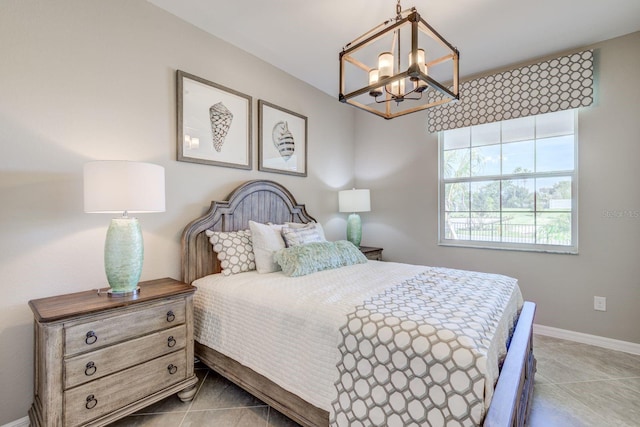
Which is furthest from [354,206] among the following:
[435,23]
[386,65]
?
[386,65]

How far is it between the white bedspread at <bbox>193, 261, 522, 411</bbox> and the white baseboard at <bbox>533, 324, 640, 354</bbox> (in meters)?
1.33

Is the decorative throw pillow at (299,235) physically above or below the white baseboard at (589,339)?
above

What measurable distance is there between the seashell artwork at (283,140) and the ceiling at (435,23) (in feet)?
2.19

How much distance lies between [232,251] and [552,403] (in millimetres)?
2366

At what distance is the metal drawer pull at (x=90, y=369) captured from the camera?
1404 mm

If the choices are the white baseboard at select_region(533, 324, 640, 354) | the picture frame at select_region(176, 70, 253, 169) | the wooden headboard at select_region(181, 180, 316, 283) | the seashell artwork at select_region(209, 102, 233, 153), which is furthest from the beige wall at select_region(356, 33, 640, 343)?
the seashell artwork at select_region(209, 102, 233, 153)

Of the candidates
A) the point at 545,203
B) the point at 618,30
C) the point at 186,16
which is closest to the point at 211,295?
the point at 186,16

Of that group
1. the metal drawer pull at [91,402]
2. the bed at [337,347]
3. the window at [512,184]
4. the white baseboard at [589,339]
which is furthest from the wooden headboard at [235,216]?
the white baseboard at [589,339]

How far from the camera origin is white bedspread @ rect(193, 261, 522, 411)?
1.34 metres

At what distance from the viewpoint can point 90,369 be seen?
1417mm

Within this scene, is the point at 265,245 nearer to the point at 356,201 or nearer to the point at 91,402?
the point at 91,402

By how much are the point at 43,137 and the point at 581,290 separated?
4306 millimetres

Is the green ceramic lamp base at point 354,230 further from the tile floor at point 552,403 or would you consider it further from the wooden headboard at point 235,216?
the tile floor at point 552,403

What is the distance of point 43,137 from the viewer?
1.66m
